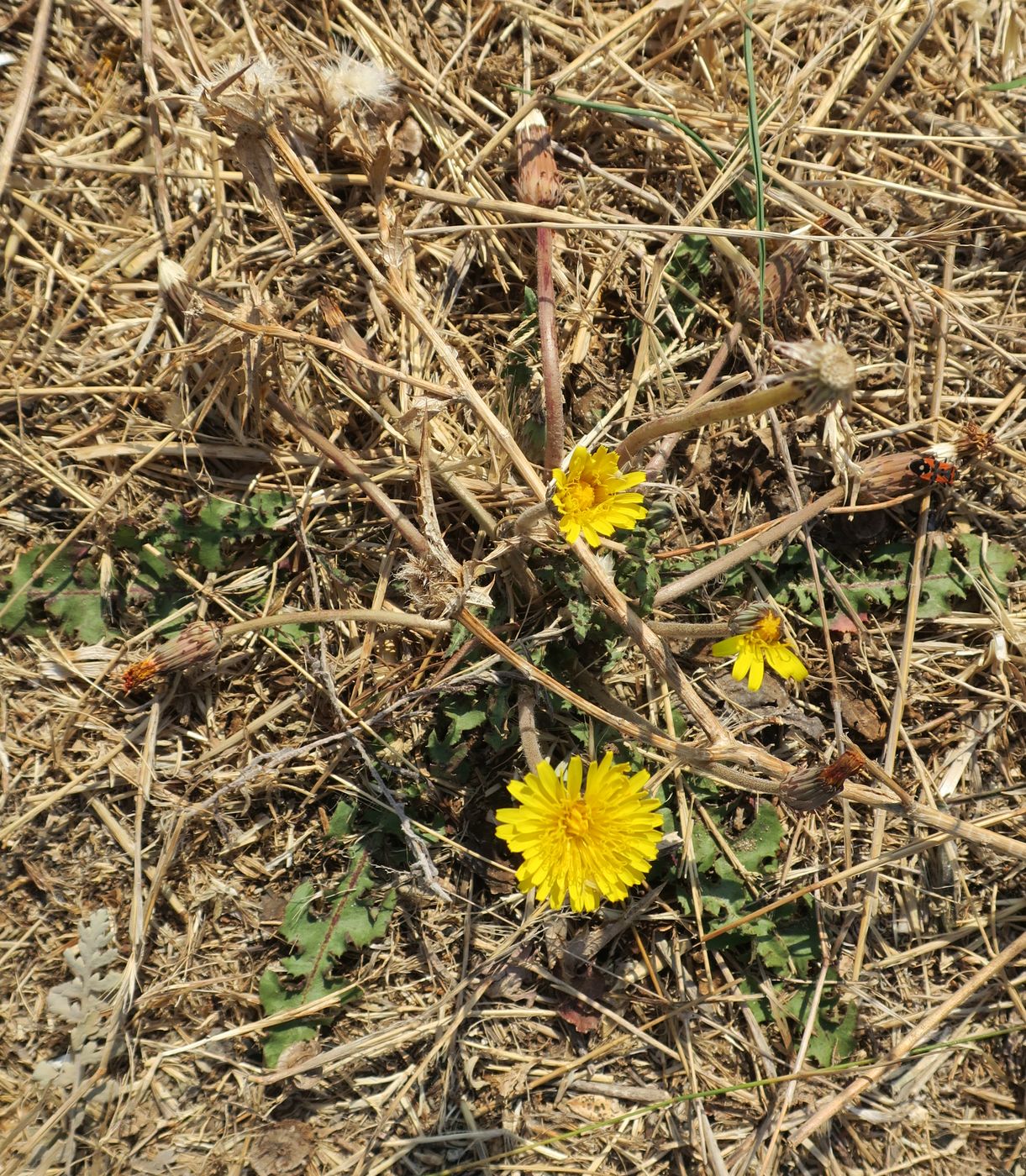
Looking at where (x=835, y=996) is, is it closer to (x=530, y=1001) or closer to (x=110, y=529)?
(x=530, y=1001)

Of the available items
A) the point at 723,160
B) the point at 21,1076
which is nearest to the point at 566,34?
the point at 723,160

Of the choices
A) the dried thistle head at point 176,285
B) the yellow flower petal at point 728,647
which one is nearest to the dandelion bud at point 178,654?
the dried thistle head at point 176,285

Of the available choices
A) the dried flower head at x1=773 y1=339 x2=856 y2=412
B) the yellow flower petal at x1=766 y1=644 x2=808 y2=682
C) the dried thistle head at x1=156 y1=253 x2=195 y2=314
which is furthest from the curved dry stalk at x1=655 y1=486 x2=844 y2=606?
the dried thistle head at x1=156 y1=253 x2=195 y2=314

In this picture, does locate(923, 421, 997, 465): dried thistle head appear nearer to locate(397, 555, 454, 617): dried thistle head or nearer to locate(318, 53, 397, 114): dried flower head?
locate(397, 555, 454, 617): dried thistle head

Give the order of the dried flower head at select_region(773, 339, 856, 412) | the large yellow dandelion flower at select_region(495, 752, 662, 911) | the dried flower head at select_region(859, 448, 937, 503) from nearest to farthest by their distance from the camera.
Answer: the dried flower head at select_region(773, 339, 856, 412) < the large yellow dandelion flower at select_region(495, 752, 662, 911) < the dried flower head at select_region(859, 448, 937, 503)

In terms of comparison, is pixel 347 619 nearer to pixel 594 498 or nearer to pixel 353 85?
pixel 594 498

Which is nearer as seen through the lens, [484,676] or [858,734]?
[484,676]

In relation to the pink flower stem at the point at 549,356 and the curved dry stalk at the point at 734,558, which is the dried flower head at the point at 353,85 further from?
the curved dry stalk at the point at 734,558
